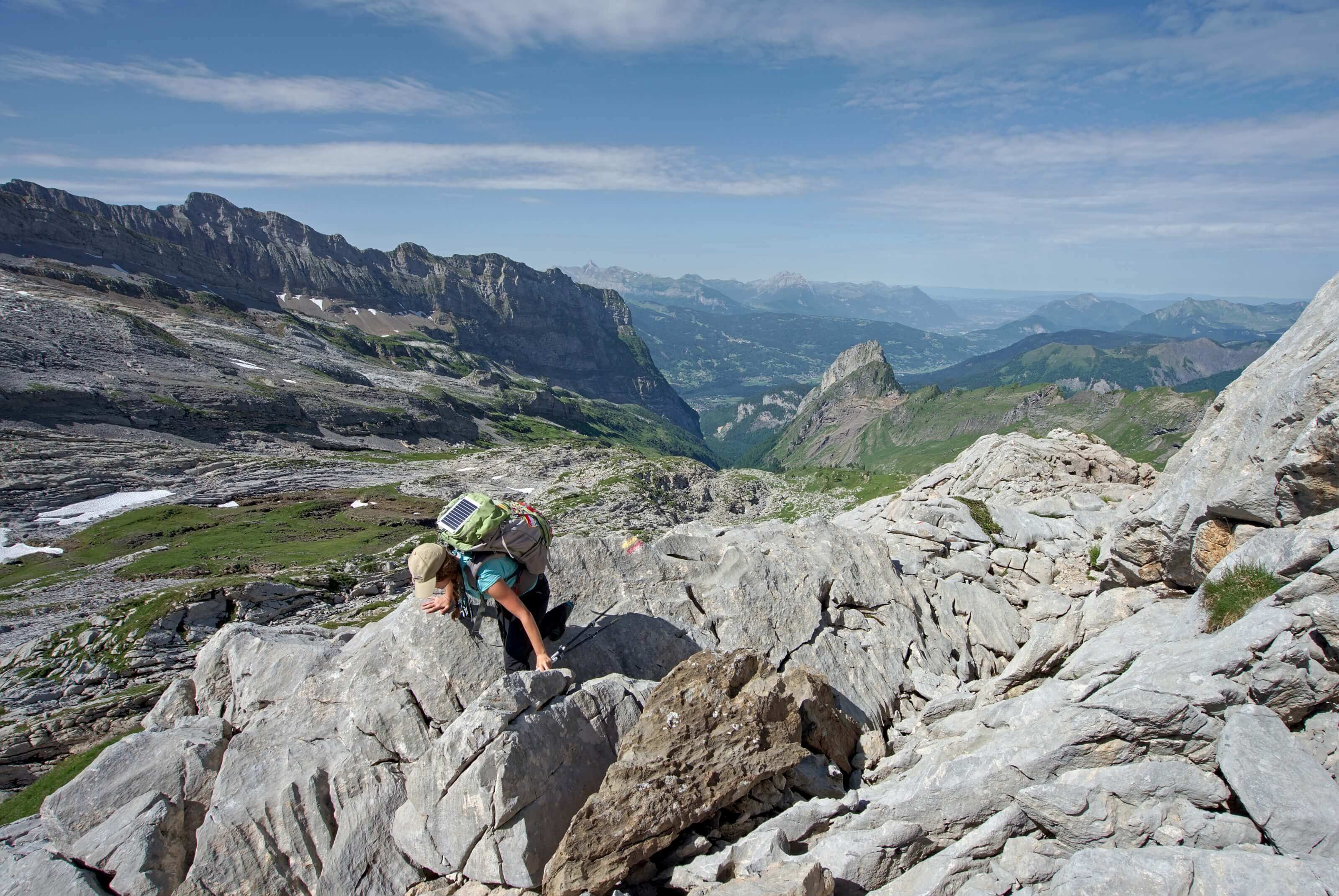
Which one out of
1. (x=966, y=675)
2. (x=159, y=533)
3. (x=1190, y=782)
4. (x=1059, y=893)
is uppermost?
(x=1190, y=782)

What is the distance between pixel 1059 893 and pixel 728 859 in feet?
16.6

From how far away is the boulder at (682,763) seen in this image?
1060 cm

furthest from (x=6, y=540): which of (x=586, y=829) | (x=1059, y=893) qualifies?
(x=1059, y=893)

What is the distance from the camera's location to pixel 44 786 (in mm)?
25125

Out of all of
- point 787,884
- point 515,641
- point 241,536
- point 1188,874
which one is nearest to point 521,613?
point 515,641

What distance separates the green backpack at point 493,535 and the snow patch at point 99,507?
132732 millimetres

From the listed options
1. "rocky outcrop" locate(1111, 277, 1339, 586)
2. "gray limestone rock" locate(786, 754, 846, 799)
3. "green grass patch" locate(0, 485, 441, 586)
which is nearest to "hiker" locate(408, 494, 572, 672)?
"gray limestone rock" locate(786, 754, 846, 799)

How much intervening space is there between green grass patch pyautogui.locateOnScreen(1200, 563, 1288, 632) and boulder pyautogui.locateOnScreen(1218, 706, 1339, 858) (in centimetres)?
302

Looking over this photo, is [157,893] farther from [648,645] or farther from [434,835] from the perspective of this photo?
[648,645]

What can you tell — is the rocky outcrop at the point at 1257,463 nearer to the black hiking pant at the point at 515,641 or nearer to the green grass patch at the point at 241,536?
the black hiking pant at the point at 515,641

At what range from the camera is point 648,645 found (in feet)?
57.2

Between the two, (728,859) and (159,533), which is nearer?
(728,859)

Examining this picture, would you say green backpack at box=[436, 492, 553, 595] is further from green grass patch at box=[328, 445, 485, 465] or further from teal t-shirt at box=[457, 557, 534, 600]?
green grass patch at box=[328, 445, 485, 465]

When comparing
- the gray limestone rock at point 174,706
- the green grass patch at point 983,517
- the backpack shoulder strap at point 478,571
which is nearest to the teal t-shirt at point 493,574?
the backpack shoulder strap at point 478,571
